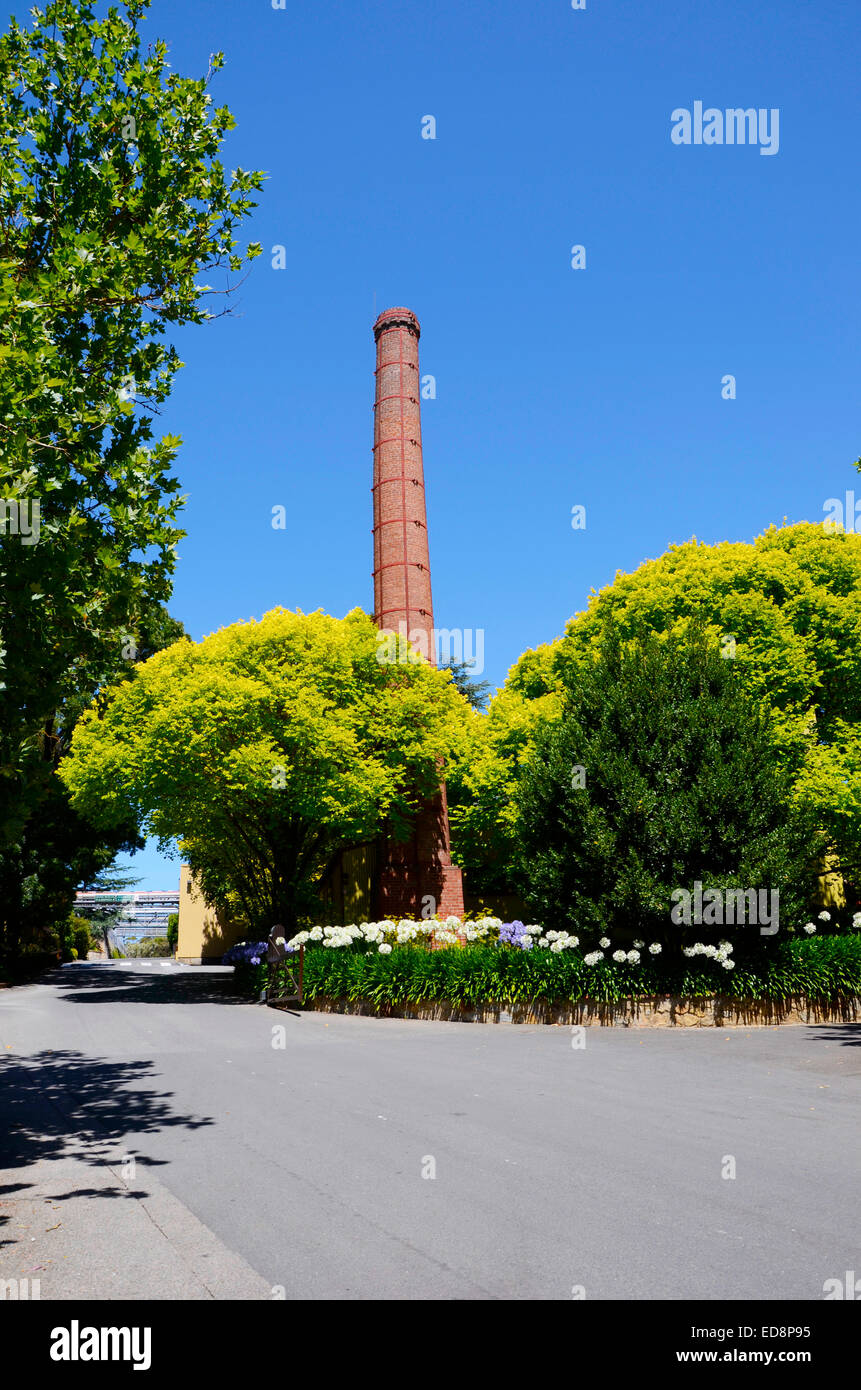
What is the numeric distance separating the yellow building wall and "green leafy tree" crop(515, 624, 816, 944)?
136 ft

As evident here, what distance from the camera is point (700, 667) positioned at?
757 inches

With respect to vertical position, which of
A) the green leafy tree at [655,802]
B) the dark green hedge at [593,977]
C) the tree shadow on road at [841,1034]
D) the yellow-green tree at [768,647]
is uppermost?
the yellow-green tree at [768,647]

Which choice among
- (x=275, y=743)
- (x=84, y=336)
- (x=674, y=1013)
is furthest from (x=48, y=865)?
(x=84, y=336)

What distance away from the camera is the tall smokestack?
113 ft

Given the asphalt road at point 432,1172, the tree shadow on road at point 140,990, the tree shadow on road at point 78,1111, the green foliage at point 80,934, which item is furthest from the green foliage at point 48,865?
the asphalt road at point 432,1172

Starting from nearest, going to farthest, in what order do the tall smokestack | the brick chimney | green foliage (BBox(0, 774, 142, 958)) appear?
→ the brick chimney → green foliage (BBox(0, 774, 142, 958)) → the tall smokestack

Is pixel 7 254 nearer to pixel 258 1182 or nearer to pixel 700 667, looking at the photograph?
pixel 258 1182

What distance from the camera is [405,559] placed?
3500 centimetres

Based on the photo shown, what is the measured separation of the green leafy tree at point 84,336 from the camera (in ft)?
20.9

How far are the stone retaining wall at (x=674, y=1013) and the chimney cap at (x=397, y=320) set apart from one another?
97.6 feet

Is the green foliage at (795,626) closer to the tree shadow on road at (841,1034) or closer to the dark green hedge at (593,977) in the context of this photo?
the dark green hedge at (593,977)

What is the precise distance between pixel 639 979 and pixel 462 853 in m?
16.9

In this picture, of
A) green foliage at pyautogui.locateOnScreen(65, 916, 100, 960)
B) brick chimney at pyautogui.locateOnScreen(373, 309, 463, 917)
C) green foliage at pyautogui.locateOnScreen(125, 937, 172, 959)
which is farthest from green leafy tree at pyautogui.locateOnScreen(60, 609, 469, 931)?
green foliage at pyautogui.locateOnScreen(125, 937, 172, 959)

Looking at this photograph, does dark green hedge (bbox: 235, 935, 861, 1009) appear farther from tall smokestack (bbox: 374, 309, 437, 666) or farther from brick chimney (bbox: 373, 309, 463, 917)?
tall smokestack (bbox: 374, 309, 437, 666)
